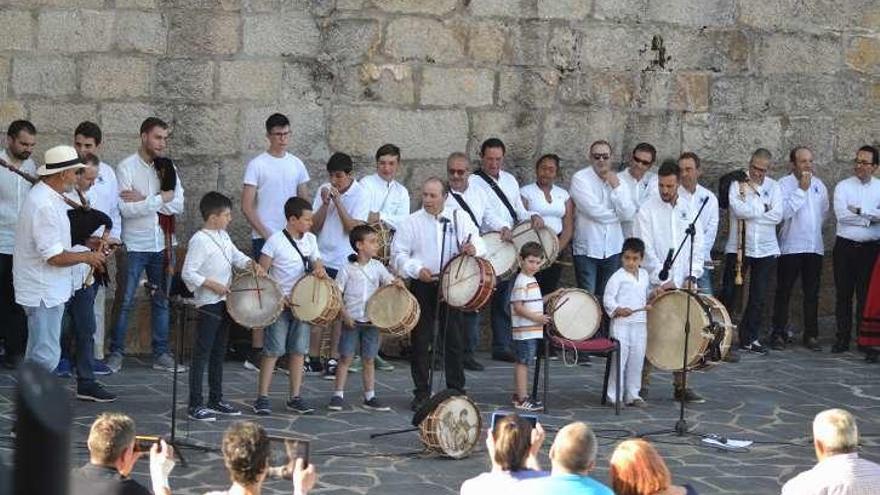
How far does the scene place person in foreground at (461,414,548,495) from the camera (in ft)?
15.8

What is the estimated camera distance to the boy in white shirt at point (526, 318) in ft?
30.6

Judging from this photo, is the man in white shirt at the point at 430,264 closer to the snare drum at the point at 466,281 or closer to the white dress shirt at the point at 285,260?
the snare drum at the point at 466,281

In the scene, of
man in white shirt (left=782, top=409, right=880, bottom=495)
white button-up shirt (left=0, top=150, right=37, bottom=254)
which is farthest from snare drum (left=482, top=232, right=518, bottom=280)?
man in white shirt (left=782, top=409, right=880, bottom=495)

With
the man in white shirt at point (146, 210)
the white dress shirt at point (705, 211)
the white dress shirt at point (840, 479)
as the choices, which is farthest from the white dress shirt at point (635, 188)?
the white dress shirt at point (840, 479)

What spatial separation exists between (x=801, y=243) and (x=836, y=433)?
805 centimetres

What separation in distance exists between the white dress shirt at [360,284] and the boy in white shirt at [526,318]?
93cm

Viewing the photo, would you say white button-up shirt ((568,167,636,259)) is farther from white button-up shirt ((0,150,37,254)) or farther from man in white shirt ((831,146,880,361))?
white button-up shirt ((0,150,37,254))

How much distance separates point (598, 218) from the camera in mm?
11453

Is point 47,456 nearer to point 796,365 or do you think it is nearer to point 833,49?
point 796,365

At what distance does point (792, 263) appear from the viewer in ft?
41.4

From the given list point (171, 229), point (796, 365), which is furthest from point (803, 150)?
point (171, 229)

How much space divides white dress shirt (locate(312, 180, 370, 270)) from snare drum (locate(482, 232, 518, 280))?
3.22ft

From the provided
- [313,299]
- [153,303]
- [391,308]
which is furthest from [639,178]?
[153,303]

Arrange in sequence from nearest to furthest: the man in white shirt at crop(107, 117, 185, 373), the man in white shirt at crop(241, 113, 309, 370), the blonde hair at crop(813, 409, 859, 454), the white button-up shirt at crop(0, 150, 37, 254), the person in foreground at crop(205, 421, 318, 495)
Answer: the person in foreground at crop(205, 421, 318, 495), the blonde hair at crop(813, 409, 859, 454), the white button-up shirt at crop(0, 150, 37, 254), the man in white shirt at crop(107, 117, 185, 373), the man in white shirt at crop(241, 113, 309, 370)
